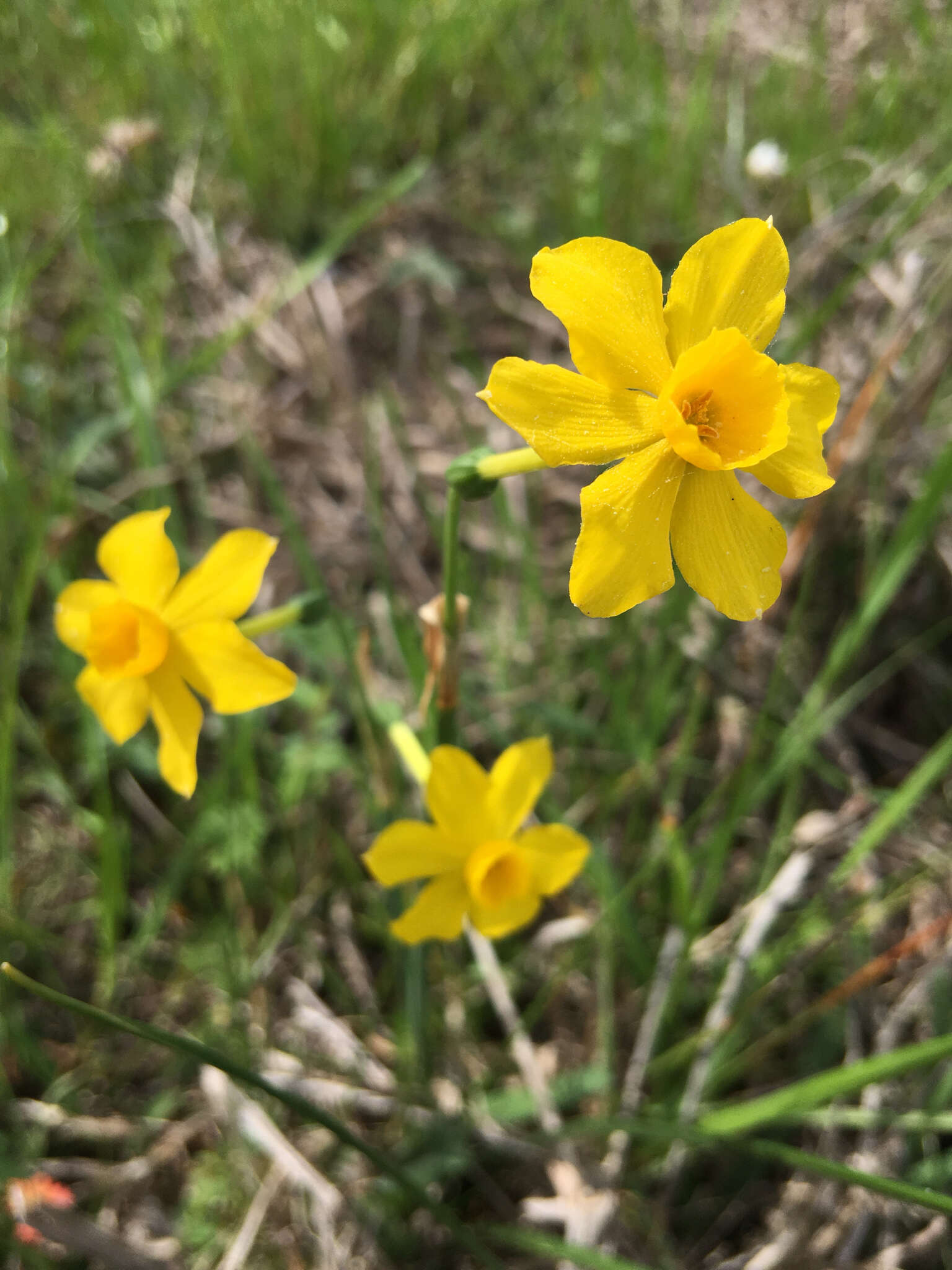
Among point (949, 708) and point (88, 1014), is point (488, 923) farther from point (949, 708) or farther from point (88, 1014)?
point (949, 708)

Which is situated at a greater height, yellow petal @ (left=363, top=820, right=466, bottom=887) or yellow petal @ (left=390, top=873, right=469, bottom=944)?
yellow petal @ (left=363, top=820, right=466, bottom=887)

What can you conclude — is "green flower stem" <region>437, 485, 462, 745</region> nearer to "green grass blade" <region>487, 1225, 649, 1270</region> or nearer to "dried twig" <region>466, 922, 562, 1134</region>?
"dried twig" <region>466, 922, 562, 1134</region>

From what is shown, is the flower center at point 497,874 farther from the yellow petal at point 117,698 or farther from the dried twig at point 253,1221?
the dried twig at point 253,1221

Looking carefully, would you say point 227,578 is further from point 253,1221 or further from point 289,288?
point 289,288

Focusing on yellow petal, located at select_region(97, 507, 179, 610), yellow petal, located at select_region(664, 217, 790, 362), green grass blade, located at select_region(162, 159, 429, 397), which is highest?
yellow petal, located at select_region(664, 217, 790, 362)

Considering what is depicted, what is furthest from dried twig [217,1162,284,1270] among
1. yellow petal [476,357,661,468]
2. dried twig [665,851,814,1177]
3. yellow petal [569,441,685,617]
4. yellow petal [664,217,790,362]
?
yellow petal [664,217,790,362]

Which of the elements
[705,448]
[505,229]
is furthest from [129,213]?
[705,448]
